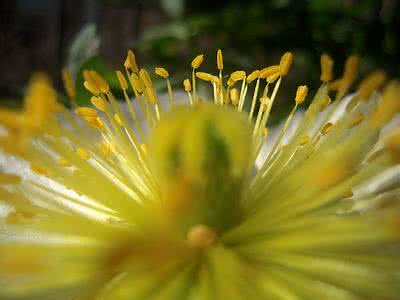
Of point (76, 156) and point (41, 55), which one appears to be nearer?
point (76, 156)

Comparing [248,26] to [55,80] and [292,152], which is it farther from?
[55,80]

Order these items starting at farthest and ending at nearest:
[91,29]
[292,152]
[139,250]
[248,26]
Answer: [248,26]
[91,29]
[292,152]
[139,250]

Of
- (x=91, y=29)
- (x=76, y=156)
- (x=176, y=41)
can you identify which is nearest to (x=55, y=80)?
(x=176, y=41)

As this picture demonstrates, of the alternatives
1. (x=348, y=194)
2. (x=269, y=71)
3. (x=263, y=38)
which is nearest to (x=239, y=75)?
(x=269, y=71)

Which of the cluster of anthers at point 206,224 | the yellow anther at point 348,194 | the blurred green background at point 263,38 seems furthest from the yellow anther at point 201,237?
the blurred green background at point 263,38

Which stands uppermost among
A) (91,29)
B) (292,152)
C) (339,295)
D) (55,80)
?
(55,80)

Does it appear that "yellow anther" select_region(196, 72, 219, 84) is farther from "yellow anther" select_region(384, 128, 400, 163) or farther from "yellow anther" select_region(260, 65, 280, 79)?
"yellow anther" select_region(384, 128, 400, 163)

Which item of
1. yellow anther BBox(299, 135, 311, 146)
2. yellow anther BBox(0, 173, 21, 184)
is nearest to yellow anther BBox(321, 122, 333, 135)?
yellow anther BBox(299, 135, 311, 146)

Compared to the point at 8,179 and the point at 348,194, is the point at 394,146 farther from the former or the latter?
the point at 8,179
